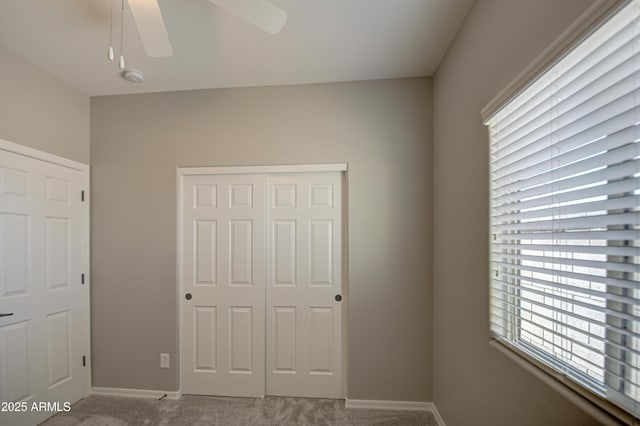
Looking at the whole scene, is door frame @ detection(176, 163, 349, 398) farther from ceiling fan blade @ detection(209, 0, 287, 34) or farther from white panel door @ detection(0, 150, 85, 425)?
ceiling fan blade @ detection(209, 0, 287, 34)

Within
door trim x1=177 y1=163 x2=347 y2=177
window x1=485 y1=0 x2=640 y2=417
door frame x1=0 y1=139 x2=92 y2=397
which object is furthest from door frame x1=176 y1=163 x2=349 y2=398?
window x1=485 y1=0 x2=640 y2=417

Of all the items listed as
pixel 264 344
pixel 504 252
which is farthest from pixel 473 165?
pixel 264 344

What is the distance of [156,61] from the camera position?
213 centimetres

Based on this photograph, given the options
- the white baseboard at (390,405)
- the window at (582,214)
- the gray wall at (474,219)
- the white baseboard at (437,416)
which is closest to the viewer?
the window at (582,214)

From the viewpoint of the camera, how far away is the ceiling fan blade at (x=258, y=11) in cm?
123

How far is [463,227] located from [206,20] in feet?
6.56

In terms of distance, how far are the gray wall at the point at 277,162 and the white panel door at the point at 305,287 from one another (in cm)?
17

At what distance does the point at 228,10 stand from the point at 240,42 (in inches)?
27.5

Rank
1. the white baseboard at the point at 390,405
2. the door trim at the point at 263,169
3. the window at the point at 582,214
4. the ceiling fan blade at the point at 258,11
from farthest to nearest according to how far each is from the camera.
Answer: the door trim at the point at 263,169
the white baseboard at the point at 390,405
the ceiling fan blade at the point at 258,11
the window at the point at 582,214

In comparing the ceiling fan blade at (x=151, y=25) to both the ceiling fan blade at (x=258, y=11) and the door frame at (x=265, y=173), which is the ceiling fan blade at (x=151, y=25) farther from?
the door frame at (x=265, y=173)

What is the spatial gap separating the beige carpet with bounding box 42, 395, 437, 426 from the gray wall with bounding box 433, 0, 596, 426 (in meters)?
0.55

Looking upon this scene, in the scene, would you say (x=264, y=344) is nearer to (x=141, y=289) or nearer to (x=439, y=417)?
(x=141, y=289)

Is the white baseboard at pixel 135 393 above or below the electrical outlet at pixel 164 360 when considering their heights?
below

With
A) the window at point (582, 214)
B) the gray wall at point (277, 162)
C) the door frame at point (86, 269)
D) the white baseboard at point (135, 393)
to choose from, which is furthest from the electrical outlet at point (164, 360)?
the window at point (582, 214)
